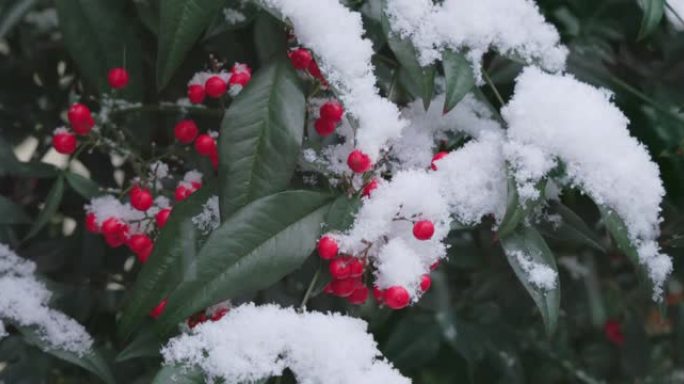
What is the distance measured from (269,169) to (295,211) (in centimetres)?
6

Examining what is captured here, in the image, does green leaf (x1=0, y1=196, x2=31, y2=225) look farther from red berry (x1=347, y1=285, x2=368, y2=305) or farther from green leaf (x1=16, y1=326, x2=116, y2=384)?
red berry (x1=347, y1=285, x2=368, y2=305)

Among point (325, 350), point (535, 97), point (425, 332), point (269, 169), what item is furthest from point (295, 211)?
point (425, 332)

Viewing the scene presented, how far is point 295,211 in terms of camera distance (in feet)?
3.30

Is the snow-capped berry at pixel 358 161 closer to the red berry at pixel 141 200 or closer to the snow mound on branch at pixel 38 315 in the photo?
the red berry at pixel 141 200

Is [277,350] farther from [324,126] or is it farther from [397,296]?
[324,126]

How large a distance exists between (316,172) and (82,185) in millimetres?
373

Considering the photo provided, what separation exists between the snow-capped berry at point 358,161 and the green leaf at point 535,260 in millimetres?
196

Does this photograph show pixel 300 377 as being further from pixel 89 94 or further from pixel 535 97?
pixel 89 94

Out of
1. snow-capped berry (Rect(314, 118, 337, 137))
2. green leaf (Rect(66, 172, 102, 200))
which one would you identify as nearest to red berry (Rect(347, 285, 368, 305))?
snow-capped berry (Rect(314, 118, 337, 137))

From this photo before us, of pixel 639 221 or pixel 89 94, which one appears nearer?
pixel 639 221

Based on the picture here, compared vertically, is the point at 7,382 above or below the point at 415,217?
below

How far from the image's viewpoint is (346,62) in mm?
1046

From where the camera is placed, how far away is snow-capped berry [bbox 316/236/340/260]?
38.4 inches

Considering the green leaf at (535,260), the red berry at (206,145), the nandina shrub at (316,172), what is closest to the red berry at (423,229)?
the nandina shrub at (316,172)
